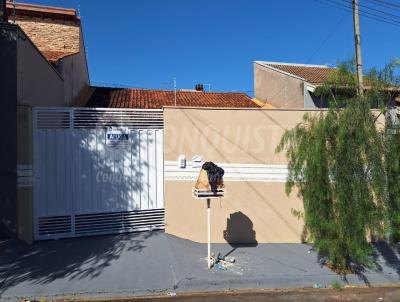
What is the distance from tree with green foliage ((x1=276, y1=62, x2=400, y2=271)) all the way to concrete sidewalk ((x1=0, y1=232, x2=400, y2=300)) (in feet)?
2.63

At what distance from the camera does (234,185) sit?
8.94m

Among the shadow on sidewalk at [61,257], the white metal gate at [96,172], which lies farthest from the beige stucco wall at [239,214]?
the shadow on sidewalk at [61,257]

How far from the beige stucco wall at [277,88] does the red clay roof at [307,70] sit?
1.71 feet

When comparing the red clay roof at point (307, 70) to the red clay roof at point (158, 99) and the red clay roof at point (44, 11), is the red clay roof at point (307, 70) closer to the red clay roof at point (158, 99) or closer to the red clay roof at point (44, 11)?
the red clay roof at point (158, 99)

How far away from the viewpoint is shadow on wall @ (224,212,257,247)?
8.89 m

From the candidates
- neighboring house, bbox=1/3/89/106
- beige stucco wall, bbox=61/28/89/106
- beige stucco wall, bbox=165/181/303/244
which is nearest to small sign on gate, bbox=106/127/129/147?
beige stucco wall, bbox=165/181/303/244

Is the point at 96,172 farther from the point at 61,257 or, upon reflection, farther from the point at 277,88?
the point at 277,88

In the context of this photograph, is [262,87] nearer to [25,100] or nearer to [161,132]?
[161,132]

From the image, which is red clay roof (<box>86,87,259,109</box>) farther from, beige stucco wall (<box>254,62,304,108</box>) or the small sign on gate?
the small sign on gate

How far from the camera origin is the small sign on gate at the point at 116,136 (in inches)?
345

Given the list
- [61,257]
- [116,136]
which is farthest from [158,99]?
[61,257]

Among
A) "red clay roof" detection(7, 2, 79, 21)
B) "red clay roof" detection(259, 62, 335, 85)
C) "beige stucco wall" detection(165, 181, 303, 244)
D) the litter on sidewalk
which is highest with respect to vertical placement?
"red clay roof" detection(7, 2, 79, 21)

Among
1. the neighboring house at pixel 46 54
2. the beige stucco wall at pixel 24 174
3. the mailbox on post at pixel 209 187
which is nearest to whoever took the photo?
the mailbox on post at pixel 209 187

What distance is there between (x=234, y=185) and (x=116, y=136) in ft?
9.22
